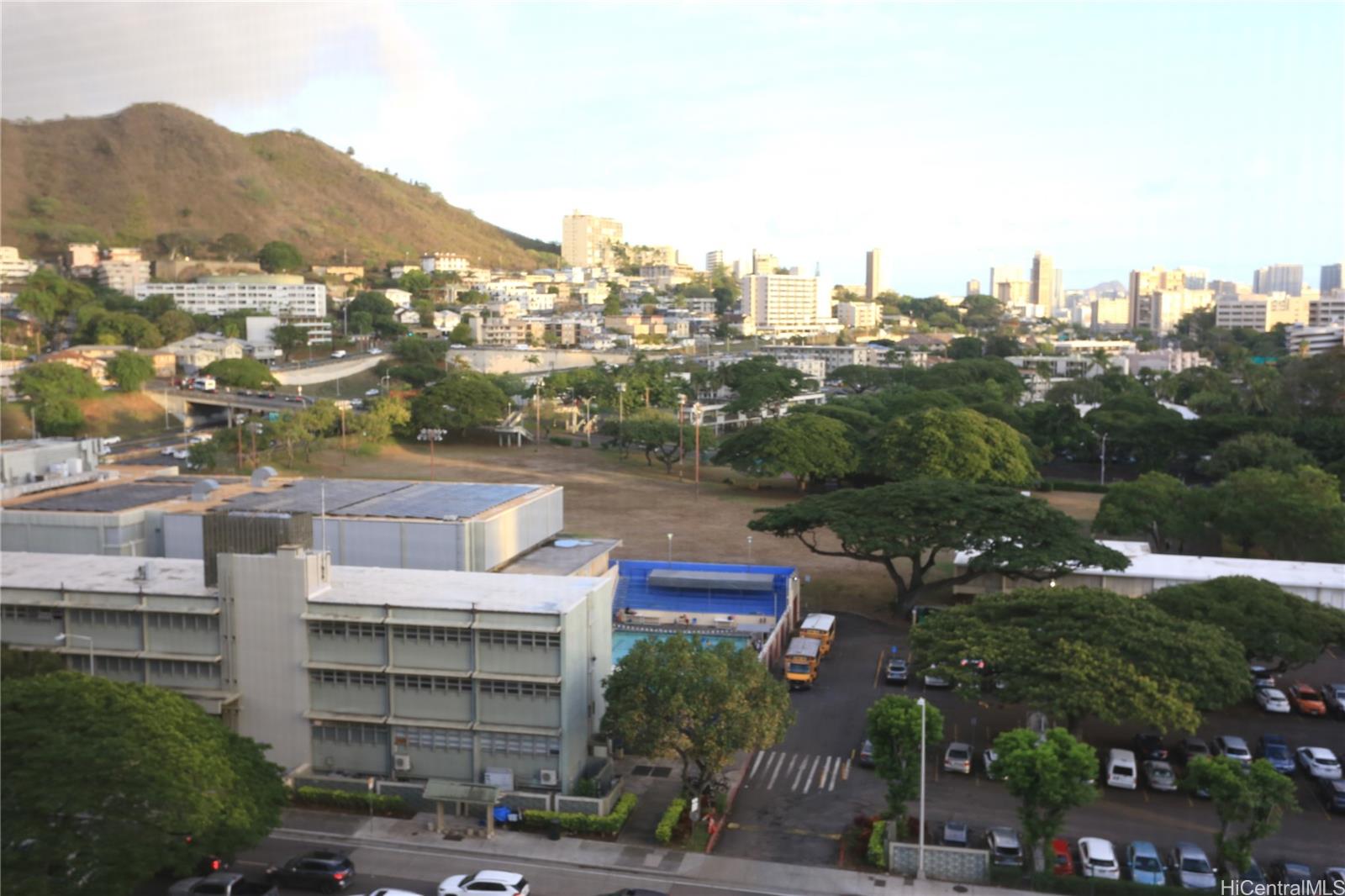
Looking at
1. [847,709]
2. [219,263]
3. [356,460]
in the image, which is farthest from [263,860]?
[219,263]

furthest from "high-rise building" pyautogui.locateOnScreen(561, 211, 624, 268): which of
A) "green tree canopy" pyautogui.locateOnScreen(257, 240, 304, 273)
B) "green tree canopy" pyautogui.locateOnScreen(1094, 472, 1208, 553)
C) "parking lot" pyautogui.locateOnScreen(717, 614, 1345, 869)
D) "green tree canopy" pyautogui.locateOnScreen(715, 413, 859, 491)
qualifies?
"parking lot" pyautogui.locateOnScreen(717, 614, 1345, 869)

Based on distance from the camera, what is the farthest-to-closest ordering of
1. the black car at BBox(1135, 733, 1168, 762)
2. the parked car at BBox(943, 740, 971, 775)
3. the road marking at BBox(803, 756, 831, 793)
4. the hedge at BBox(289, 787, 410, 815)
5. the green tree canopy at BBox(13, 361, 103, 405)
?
the green tree canopy at BBox(13, 361, 103, 405) < the black car at BBox(1135, 733, 1168, 762) < the parked car at BBox(943, 740, 971, 775) < the road marking at BBox(803, 756, 831, 793) < the hedge at BBox(289, 787, 410, 815)

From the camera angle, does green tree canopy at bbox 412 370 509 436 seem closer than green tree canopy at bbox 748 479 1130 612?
No

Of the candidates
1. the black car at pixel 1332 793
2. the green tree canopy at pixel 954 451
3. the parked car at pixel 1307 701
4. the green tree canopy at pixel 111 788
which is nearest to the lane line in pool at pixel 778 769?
the green tree canopy at pixel 111 788

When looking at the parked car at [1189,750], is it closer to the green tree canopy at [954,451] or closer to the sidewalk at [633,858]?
the sidewalk at [633,858]

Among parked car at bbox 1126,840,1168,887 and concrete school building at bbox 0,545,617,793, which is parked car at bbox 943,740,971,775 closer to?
parked car at bbox 1126,840,1168,887

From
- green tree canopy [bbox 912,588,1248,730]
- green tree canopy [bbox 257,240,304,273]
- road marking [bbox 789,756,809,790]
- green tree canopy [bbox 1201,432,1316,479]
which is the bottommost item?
road marking [bbox 789,756,809,790]
